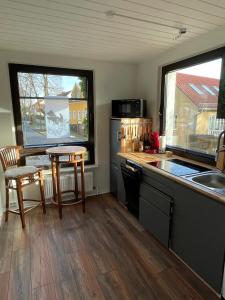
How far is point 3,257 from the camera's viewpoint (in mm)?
1969

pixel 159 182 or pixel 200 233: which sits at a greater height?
pixel 159 182

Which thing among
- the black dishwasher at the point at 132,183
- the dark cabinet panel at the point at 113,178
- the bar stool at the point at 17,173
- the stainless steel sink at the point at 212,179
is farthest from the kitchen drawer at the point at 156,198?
the bar stool at the point at 17,173

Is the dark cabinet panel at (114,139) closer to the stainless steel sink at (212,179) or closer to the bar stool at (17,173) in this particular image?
the bar stool at (17,173)

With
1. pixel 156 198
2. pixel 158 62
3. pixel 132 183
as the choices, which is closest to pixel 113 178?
pixel 132 183

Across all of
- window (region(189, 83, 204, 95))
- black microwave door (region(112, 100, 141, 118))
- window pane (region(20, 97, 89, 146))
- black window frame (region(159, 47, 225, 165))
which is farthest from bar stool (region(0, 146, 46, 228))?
window (region(189, 83, 204, 95))

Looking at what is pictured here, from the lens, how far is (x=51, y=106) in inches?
115

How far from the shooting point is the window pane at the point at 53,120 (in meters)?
2.83

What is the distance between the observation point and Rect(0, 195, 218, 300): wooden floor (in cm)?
159

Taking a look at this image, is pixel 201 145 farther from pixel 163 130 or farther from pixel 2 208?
pixel 2 208

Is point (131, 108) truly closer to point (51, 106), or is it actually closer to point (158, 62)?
point (158, 62)

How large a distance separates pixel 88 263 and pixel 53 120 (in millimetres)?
2019

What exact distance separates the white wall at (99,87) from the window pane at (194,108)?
2.63 ft

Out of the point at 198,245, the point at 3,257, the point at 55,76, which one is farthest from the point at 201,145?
the point at 3,257

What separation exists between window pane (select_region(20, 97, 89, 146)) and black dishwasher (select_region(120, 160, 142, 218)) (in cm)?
102
